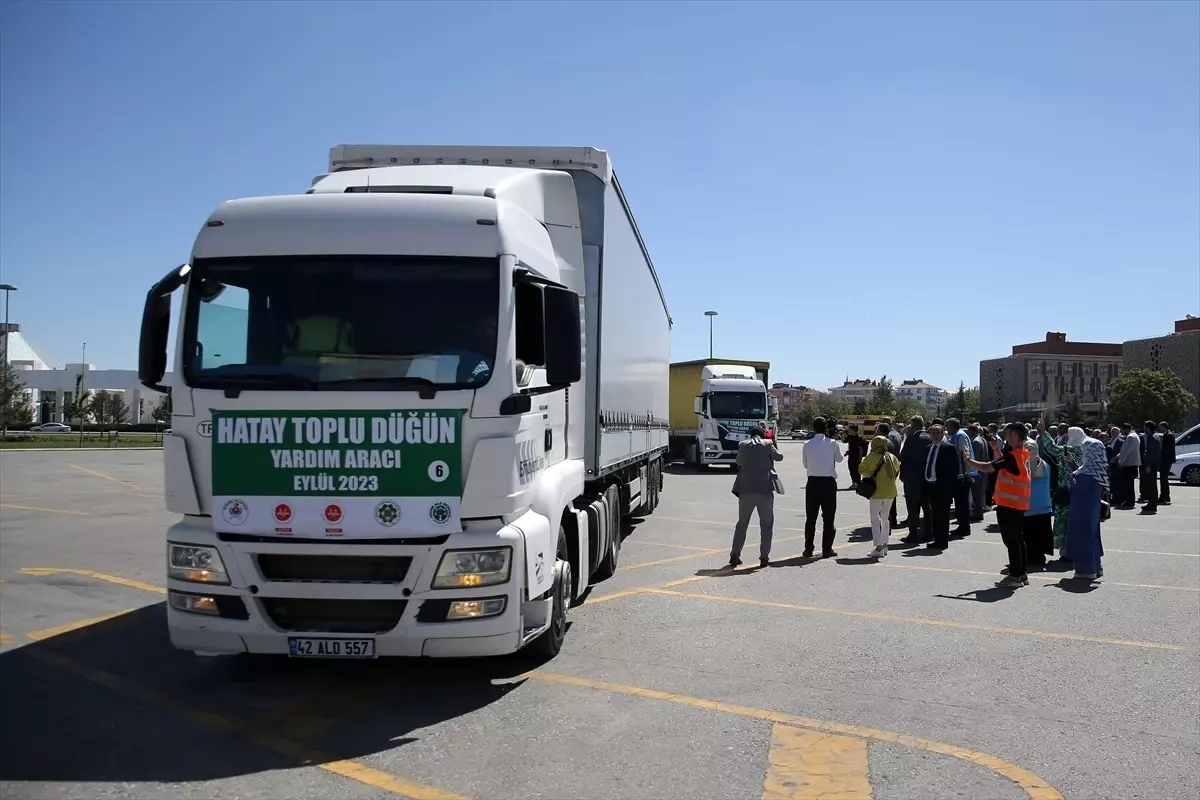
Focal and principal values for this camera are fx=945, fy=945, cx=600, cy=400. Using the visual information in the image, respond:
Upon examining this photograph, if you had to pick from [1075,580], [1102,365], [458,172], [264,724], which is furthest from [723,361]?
[1102,365]

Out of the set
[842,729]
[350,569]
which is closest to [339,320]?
[350,569]

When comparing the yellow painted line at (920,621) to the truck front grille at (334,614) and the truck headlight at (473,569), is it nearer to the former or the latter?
the truck headlight at (473,569)

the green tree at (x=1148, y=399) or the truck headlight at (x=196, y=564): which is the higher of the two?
the green tree at (x=1148, y=399)

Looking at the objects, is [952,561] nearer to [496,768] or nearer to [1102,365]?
[496,768]

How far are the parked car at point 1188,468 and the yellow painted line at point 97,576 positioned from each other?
90.0 ft

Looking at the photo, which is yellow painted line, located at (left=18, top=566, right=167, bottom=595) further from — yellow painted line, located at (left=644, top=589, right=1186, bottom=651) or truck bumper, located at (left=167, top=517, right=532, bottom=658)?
yellow painted line, located at (left=644, top=589, right=1186, bottom=651)

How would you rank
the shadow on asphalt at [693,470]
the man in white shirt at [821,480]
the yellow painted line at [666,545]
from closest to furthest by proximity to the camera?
the man in white shirt at [821,480] < the yellow painted line at [666,545] < the shadow on asphalt at [693,470]

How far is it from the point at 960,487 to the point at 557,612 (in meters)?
9.67

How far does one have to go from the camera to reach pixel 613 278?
908 cm

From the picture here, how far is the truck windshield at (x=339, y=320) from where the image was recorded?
5574mm

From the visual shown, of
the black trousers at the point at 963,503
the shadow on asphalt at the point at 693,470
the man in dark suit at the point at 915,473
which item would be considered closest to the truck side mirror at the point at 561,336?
the man in dark suit at the point at 915,473

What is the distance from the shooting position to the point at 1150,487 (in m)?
20.0

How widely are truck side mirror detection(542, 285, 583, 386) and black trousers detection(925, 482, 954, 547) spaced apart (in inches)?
352

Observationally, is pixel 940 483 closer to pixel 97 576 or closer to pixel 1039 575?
pixel 1039 575
